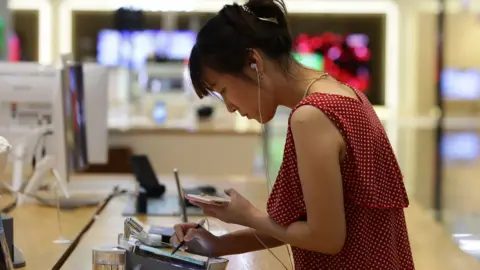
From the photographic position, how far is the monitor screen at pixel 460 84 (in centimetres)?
726

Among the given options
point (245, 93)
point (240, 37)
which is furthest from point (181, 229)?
point (240, 37)

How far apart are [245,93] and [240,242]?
0.37m

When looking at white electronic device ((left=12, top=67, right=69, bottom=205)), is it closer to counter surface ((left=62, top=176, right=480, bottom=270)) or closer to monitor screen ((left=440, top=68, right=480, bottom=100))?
counter surface ((left=62, top=176, right=480, bottom=270))

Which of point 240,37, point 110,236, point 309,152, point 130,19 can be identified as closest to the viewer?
point 309,152

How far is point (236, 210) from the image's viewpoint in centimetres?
134

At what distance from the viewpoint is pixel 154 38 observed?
8.30m

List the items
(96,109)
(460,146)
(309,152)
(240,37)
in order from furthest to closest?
(460,146)
(96,109)
(240,37)
(309,152)

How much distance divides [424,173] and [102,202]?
18.4ft

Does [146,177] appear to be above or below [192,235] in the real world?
below

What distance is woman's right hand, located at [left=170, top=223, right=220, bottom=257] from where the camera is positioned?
1.54 meters

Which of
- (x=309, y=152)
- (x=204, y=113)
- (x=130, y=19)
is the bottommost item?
(x=204, y=113)

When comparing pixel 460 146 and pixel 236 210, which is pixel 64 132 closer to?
pixel 236 210

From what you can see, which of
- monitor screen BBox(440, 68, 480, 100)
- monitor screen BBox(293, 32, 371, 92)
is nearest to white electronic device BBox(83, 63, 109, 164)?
monitor screen BBox(440, 68, 480, 100)

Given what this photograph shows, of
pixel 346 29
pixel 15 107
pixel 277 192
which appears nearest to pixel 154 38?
pixel 346 29
